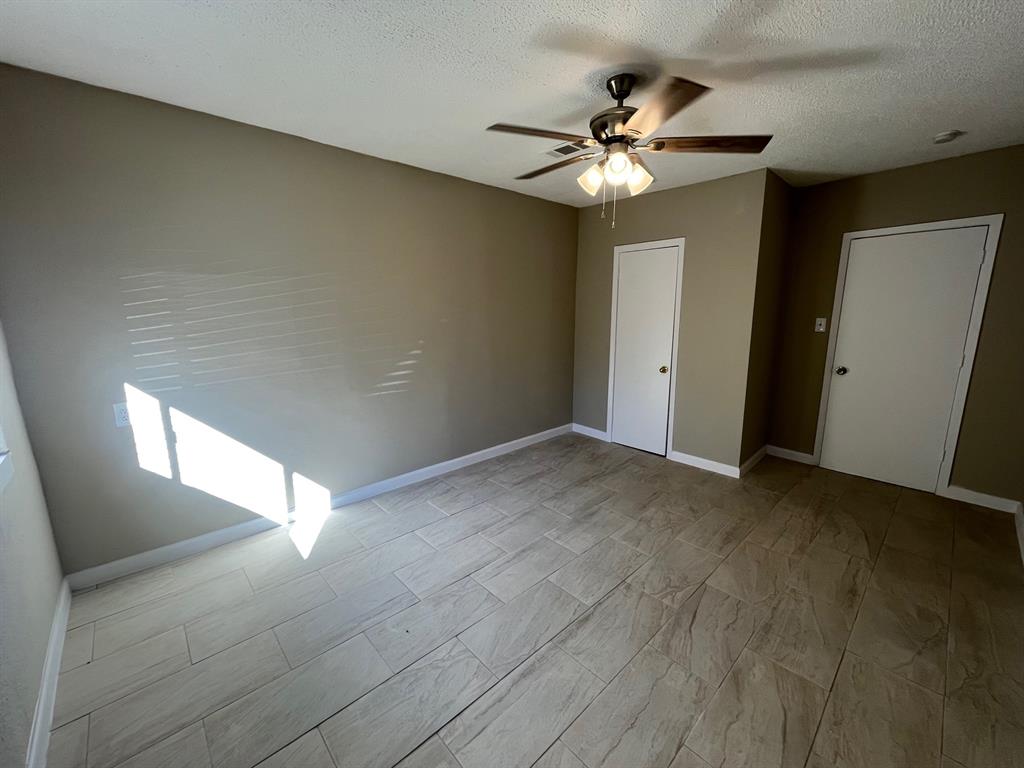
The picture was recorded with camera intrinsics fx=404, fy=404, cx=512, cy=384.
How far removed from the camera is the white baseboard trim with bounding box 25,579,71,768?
1330 millimetres

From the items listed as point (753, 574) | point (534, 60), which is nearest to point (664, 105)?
point (534, 60)

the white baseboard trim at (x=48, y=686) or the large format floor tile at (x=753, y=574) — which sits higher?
the white baseboard trim at (x=48, y=686)

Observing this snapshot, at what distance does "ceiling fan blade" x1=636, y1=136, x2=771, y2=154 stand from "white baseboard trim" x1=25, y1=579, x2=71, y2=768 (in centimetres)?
319

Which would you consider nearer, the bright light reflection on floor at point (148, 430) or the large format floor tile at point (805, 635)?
the large format floor tile at point (805, 635)

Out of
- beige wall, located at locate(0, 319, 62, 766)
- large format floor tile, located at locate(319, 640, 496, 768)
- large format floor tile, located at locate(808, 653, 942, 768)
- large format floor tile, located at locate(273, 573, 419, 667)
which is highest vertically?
beige wall, located at locate(0, 319, 62, 766)

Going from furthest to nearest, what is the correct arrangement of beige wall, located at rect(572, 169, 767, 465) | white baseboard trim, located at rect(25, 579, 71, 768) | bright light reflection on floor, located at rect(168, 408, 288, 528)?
beige wall, located at rect(572, 169, 767, 465) → bright light reflection on floor, located at rect(168, 408, 288, 528) → white baseboard trim, located at rect(25, 579, 71, 768)

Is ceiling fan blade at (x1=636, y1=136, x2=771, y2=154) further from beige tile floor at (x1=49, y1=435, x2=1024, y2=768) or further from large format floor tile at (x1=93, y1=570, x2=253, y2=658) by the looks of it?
large format floor tile at (x1=93, y1=570, x2=253, y2=658)

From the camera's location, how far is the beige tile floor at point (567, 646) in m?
1.41

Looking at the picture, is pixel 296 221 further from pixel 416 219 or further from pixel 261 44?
pixel 261 44

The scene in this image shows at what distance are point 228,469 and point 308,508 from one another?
598 mm

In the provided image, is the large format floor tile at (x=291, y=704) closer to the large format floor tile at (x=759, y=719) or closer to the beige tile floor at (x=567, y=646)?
the beige tile floor at (x=567, y=646)

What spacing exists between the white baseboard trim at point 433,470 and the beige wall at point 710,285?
1432 mm

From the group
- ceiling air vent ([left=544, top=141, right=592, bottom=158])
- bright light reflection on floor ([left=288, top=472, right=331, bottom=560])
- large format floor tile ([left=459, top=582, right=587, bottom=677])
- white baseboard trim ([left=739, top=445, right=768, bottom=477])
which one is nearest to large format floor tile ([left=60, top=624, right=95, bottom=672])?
bright light reflection on floor ([left=288, top=472, right=331, bottom=560])

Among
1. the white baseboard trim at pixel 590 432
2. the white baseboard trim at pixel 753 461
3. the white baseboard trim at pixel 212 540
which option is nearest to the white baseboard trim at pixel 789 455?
the white baseboard trim at pixel 753 461
